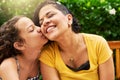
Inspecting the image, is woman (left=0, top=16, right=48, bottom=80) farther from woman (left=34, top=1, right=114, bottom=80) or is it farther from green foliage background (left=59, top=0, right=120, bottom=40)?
green foliage background (left=59, top=0, right=120, bottom=40)

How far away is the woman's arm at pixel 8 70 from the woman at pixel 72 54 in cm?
35

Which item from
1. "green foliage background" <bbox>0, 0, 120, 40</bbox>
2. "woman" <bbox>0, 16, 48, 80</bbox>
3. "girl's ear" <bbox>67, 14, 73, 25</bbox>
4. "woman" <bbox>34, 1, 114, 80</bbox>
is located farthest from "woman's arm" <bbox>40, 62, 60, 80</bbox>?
"green foliage background" <bbox>0, 0, 120, 40</bbox>

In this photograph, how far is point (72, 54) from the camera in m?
4.13

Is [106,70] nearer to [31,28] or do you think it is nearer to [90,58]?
[90,58]

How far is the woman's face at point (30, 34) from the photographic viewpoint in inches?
154

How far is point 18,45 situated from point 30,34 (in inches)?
7.4

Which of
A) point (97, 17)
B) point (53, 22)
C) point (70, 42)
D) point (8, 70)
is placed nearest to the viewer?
point (53, 22)

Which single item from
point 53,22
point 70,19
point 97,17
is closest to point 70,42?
point 70,19

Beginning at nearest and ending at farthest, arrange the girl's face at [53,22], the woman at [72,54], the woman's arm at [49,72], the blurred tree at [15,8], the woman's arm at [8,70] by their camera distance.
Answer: the girl's face at [53,22], the woman's arm at [8,70], the woman at [72,54], the woman's arm at [49,72], the blurred tree at [15,8]

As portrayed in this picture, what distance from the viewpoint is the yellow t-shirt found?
4074 mm

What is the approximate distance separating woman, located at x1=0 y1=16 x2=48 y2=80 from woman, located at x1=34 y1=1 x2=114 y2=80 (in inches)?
5.3

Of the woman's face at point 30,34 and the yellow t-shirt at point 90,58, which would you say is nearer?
the woman's face at point 30,34

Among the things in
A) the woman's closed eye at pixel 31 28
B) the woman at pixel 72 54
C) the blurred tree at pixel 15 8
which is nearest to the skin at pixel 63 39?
the woman at pixel 72 54

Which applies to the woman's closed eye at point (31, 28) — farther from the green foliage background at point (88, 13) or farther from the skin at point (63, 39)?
the green foliage background at point (88, 13)
